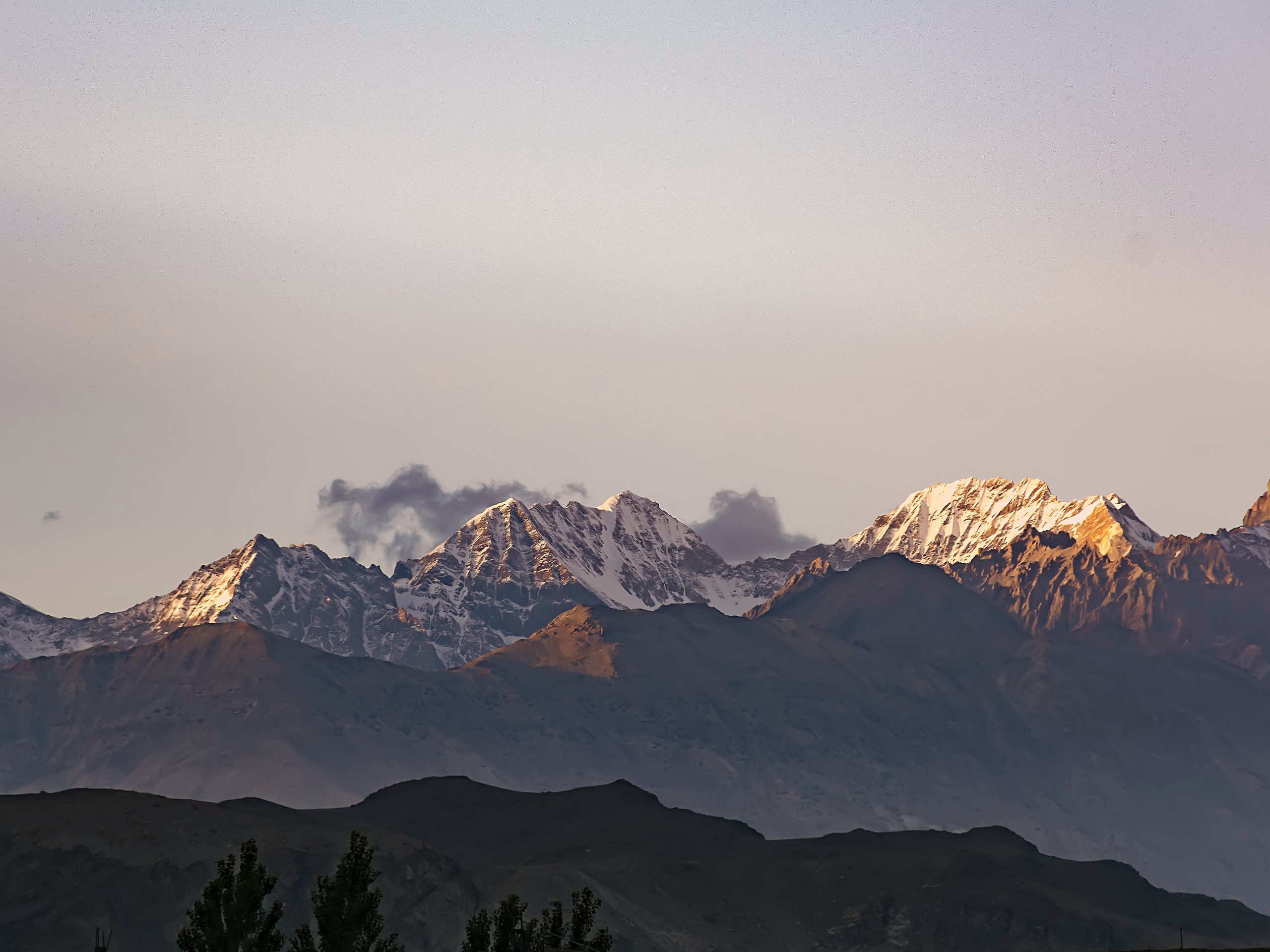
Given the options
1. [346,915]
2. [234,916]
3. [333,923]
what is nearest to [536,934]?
[346,915]

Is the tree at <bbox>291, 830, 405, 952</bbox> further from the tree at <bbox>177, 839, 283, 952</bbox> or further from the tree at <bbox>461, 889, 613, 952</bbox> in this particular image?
the tree at <bbox>461, 889, 613, 952</bbox>

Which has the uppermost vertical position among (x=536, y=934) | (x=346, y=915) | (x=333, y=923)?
(x=346, y=915)

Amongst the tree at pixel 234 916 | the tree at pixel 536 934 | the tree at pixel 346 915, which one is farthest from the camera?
the tree at pixel 346 915

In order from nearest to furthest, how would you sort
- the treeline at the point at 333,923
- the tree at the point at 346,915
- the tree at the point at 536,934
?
the treeline at the point at 333,923 → the tree at the point at 536,934 → the tree at the point at 346,915

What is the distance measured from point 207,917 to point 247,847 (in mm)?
5558

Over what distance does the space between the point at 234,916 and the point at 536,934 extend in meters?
19.1

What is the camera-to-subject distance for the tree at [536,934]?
125 metres

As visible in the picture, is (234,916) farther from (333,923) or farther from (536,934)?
(536,934)

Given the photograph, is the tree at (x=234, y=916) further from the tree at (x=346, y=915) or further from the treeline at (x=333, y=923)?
the tree at (x=346, y=915)

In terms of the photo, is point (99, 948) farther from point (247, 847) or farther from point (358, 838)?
point (358, 838)

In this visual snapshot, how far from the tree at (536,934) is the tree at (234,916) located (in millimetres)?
12589

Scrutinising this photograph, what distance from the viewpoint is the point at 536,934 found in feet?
430

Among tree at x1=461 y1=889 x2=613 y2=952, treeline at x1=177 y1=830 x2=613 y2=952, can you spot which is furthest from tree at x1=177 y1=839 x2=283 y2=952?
tree at x1=461 y1=889 x2=613 y2=952

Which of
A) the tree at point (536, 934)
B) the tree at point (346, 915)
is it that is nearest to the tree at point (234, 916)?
the tree at point (346, 915)
